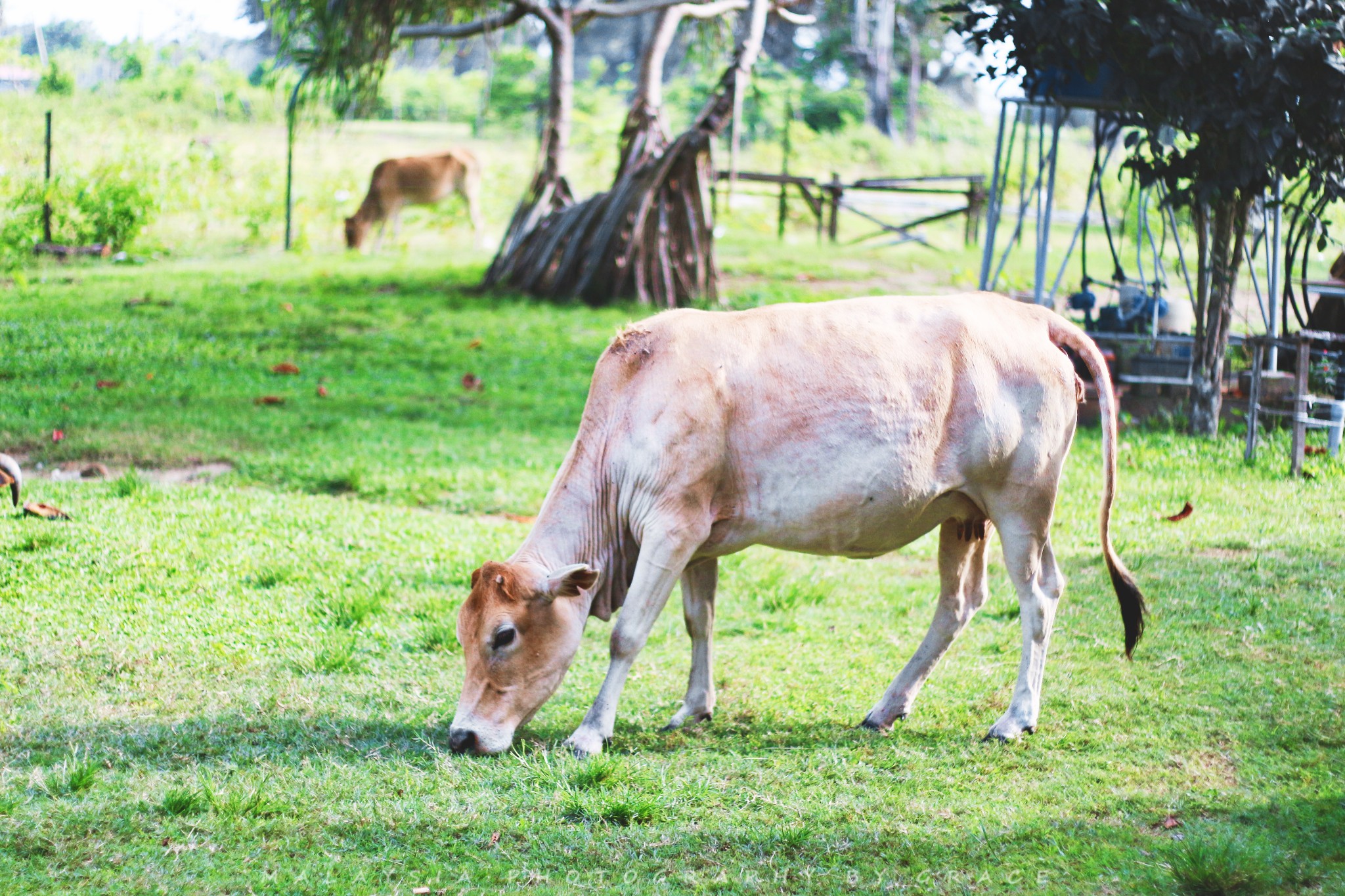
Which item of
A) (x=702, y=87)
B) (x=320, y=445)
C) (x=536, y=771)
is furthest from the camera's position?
(x=702, y=87)

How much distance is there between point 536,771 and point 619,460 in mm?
1185

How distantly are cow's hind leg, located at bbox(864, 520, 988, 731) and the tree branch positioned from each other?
11.7m

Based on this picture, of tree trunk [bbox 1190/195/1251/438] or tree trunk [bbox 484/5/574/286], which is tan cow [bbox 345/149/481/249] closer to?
tree trunk [bbox 484/5/574/286]

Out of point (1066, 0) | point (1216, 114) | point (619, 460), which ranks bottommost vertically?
point (619, 460)

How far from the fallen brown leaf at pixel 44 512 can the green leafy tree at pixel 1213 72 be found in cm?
666

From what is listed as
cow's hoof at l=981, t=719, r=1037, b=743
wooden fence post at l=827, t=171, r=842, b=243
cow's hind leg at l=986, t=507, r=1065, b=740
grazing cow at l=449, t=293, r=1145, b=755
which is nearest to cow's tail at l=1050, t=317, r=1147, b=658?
grazing cow at l=449, t=293, r=1145, b=755

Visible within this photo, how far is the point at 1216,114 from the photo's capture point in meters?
8.61

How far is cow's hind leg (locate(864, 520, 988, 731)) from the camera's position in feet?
16.8

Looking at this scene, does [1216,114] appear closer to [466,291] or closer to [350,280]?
[466,291]

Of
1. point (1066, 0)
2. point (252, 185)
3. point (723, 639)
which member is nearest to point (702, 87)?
point (252, 185)

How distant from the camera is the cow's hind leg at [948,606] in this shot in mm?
5125

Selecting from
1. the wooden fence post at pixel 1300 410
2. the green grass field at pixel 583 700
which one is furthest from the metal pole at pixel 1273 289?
the wooden fence post at pixel 1300 410

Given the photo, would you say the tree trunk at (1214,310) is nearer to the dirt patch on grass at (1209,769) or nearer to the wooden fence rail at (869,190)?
the dirt patch on grass at (1209,769)

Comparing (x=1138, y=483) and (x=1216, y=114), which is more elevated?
(x=1216, y=114)
